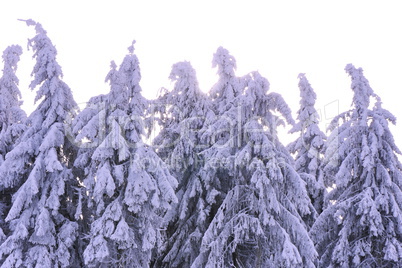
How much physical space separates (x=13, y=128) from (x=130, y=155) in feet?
23.3

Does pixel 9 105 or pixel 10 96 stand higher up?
pixel 10 96

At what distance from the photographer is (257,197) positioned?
1464cm

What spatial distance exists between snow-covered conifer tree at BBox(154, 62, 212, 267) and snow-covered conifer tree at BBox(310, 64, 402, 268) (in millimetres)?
5635

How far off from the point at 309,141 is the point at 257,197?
1037 cm

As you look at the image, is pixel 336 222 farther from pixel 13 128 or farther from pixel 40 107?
pixel 13 128

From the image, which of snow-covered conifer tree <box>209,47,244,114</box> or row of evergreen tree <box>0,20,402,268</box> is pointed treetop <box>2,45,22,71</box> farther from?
snow-covered conifer tree <box>209,47,244,114</box>

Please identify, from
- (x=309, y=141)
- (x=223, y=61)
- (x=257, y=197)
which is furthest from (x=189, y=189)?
(x=309, y=141)

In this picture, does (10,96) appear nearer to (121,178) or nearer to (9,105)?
(9,105)

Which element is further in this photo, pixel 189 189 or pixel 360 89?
pixel 189 189

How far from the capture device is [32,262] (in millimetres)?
14906

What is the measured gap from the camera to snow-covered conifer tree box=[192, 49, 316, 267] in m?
13.6

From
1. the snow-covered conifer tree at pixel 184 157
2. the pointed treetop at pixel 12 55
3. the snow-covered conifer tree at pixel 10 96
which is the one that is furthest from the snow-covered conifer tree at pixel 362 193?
the pointed treetop at pixel 12 55

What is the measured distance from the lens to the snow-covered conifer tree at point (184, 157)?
17.8 metres

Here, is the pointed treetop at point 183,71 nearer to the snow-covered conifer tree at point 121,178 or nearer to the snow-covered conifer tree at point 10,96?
the snow-covered conifer tree at point 121,178
